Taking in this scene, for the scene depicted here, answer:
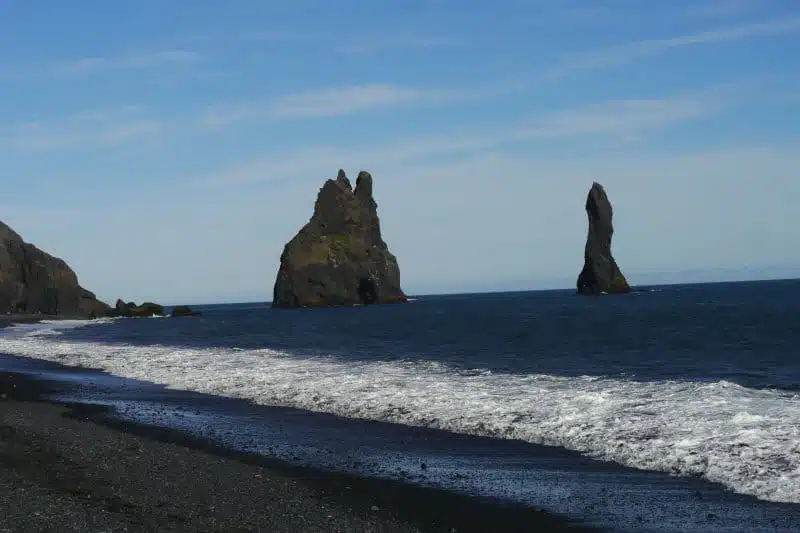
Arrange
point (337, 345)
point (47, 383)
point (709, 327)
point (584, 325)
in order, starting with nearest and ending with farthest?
1. point (47, 383)
2. point (337, 345)
3. point (709, 327)
4. point (584, 325)

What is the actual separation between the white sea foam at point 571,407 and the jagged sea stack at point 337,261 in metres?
126

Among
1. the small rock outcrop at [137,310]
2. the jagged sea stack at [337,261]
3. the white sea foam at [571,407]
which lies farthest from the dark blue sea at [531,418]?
the jagged sea stack at [337,261]

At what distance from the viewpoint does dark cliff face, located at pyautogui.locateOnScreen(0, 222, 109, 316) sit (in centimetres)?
14125

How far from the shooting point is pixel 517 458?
1459 cm

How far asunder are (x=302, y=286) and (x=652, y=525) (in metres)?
154

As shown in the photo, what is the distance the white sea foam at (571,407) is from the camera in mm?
13562

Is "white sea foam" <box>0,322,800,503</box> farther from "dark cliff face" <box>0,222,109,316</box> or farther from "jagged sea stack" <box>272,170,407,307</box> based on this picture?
"jagged sea stack" <box>272,170,407,307</box>

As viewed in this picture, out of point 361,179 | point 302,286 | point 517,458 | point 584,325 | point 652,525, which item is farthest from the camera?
point 361,179

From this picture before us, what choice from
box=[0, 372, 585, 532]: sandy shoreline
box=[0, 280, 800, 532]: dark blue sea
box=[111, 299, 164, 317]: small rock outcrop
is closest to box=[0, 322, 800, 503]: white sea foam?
box=[0, 280, 800, 532]: dark blue sea

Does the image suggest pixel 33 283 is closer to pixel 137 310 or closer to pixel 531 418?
pixel 137 310

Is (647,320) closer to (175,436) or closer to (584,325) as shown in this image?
(584,325)

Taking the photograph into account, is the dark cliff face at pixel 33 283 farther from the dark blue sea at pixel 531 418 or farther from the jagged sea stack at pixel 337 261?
the dark blue sea at pixel 531 418

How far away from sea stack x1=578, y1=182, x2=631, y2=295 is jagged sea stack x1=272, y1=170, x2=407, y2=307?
43.6 metres

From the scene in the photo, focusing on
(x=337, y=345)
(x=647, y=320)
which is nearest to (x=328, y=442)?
(x=337, y=345)
